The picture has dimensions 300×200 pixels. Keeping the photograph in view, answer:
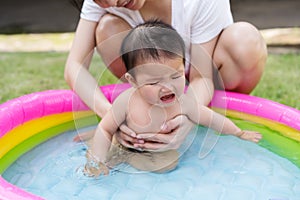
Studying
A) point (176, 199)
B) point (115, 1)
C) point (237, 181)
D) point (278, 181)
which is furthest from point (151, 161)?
point (115, 1)

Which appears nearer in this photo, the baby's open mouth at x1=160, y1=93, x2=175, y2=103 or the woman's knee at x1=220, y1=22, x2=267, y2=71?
the baby's open mouth at x1=160, y1=93, x2=175, y2=103

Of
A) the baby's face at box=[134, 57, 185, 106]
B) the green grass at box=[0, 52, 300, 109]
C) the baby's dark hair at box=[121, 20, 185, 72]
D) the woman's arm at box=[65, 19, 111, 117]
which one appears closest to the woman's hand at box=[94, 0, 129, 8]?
the baby's dark hair at box=[121, 20, 185, 72]

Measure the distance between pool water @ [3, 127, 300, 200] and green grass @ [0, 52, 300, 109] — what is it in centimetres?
57

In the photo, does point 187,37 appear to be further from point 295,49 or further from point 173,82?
point 295,49

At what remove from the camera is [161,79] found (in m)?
1.47

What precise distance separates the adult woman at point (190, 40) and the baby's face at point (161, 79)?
0.29 meters

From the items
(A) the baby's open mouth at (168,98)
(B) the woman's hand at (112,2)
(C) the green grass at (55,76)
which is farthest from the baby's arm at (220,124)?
(C) the green grass at (55,76)

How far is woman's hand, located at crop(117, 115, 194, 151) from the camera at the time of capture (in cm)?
161

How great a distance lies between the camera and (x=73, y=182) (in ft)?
5.26

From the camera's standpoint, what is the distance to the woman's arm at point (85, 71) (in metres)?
1.83

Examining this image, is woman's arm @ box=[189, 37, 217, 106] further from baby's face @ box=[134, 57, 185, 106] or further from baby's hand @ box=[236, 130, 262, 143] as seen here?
baby's face @ box=[134, 57, 185, 106]

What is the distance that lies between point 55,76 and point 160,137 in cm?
151

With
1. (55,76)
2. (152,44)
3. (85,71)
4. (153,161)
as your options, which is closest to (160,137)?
(153,161)

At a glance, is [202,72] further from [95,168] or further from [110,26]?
[95,168]
